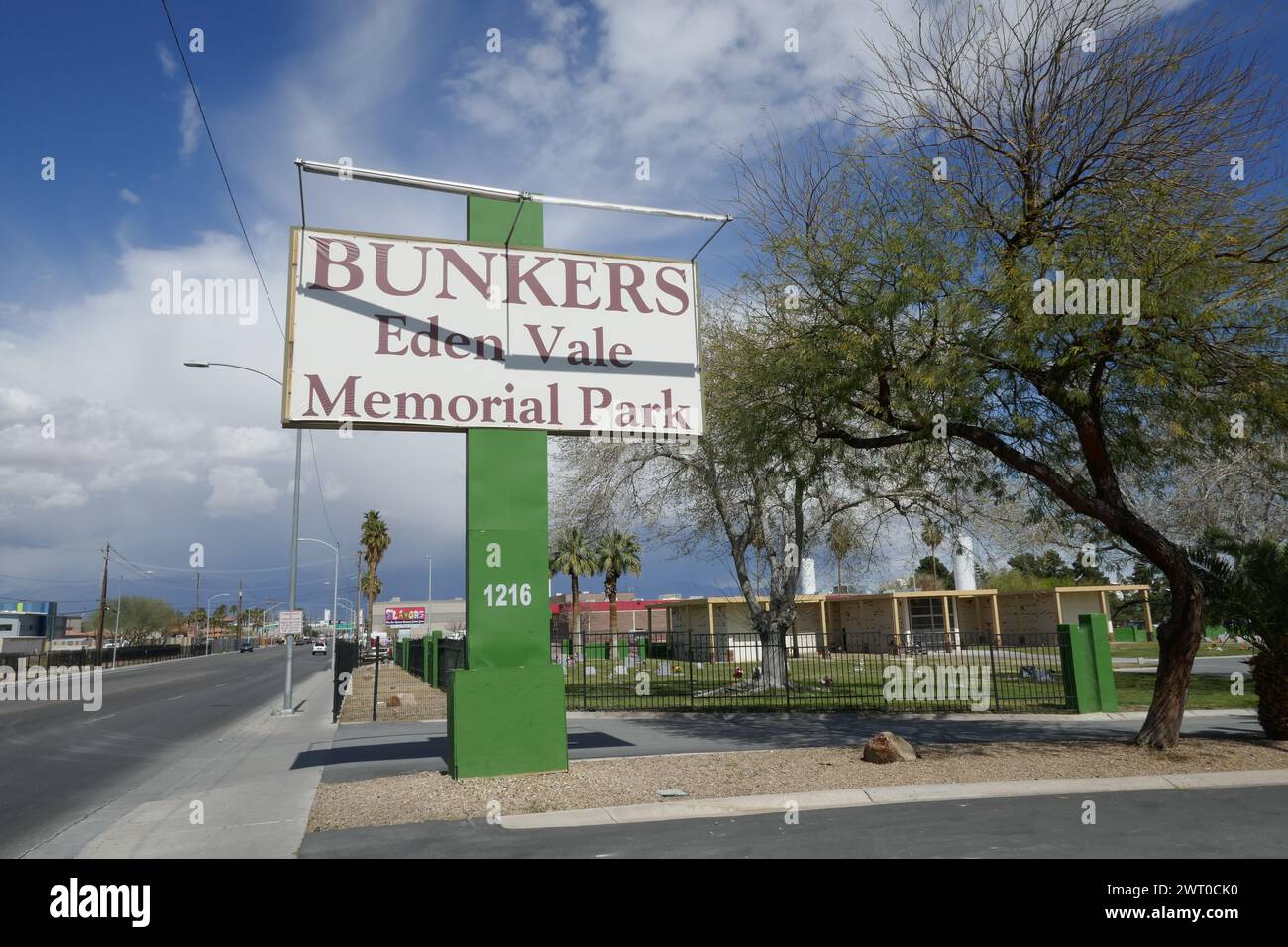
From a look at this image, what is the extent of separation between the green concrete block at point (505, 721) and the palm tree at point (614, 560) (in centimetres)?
4202

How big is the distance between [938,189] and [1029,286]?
265 centimetres

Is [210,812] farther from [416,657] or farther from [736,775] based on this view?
[416,657]

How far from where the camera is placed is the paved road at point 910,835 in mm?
6848

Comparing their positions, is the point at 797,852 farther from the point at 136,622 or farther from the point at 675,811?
the point at 136,622

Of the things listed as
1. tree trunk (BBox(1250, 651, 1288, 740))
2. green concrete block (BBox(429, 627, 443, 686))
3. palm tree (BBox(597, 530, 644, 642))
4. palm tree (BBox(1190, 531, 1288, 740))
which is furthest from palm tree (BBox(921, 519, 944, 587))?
palm tree (BBox(597, 530, 644, 642))

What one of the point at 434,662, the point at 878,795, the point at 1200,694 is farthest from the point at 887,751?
the point at 434,662

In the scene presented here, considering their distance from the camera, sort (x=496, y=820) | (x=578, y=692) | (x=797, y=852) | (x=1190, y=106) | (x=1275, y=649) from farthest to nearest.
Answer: (x=578, y=692) < (x=1275, y=649) < (x=1190, y=106) < (x=496, y=820) < (x=797, y=852)

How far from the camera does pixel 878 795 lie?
29.2 ft

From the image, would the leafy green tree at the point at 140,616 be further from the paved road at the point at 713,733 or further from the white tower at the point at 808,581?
the paved road at the point at 713,733

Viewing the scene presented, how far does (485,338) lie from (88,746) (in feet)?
38.3

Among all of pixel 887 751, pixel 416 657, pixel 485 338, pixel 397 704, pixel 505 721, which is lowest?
pixel 416 657
